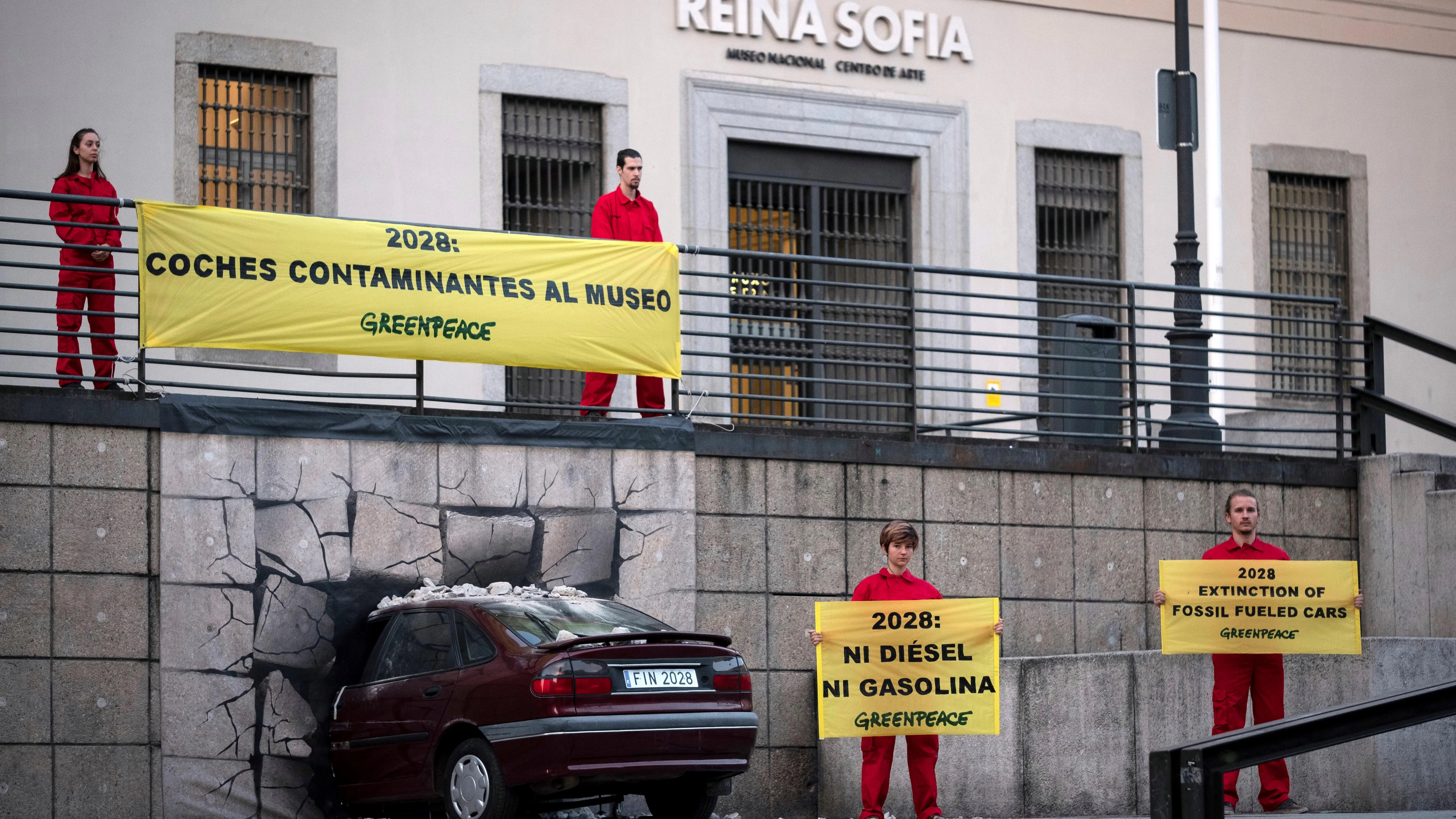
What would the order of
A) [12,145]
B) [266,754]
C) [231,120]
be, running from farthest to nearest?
[231,120] → [12,145] → [266,754]

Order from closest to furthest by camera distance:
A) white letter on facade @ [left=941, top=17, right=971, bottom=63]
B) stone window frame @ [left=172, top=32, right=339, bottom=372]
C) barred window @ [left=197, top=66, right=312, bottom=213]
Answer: stone window frame @ [left=172, top=32, right=339, bottom=372] < barred window @ [left=197, top=66, right=312, bottom=213] < white letter on facade @ [left=941, top=17, right=971, bottom=63]

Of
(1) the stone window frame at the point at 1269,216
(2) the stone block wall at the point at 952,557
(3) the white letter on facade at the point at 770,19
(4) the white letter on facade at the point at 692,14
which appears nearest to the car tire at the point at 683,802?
(2) the stone block wall at the point at 952,557

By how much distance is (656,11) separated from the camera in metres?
17.6

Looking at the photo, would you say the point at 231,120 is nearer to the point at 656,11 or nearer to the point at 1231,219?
the point at 656,11

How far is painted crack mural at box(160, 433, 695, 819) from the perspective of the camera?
11.5m

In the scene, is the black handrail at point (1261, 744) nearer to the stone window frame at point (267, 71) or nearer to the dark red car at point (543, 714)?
the dark red car at point (543, 714)

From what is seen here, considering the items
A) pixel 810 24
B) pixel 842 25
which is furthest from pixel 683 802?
pixel 842 25

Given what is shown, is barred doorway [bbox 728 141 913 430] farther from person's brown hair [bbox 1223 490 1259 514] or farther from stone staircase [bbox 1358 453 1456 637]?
person's brown hair [bbox 1223 490 1259 514]

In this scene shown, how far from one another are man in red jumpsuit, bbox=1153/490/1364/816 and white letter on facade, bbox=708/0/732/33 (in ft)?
24.4

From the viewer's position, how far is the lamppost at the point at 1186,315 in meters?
15.5

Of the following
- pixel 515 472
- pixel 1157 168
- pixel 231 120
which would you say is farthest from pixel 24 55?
pixel 1157 168

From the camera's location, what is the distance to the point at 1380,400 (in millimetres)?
15828

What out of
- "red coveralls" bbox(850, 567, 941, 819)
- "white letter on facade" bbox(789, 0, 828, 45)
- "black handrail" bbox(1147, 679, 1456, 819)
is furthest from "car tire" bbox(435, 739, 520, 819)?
"white letter on facade" bbox(789, 0, 828, 45)

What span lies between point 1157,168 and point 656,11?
552 cm
